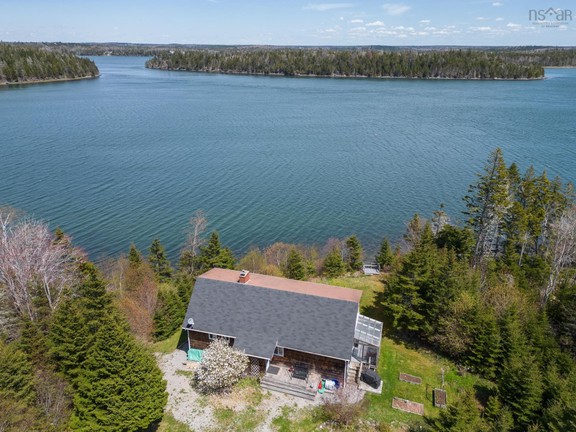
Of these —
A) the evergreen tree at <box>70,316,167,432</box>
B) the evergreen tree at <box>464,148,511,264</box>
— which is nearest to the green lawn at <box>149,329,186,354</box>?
the evergreen tree at <box>70,316,167,432</box>

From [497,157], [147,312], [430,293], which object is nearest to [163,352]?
[147,312]

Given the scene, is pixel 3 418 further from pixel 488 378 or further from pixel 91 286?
pixel 488 378

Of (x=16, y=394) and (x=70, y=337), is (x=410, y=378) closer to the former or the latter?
(x=70, y=337)

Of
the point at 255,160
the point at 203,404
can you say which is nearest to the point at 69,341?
the point at 203,404

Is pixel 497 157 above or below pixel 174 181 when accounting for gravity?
above

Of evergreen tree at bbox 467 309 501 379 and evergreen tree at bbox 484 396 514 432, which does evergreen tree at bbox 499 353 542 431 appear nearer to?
evergreen tree at bbox 484 396 514 432
